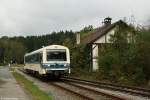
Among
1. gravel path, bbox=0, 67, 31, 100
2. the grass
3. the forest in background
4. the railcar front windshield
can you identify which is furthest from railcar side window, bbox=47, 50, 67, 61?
gravel path, bbox=0, 67, 31, 100

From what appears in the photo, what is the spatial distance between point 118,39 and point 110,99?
20.7 m

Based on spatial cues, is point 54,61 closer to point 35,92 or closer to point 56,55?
point 56,55

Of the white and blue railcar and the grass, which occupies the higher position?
the white and blue railcar

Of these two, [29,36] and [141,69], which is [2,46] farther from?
[141,69]

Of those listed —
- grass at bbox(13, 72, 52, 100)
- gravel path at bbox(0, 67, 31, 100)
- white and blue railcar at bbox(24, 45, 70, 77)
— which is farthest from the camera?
white and blue railcar at bbox(24, 45, 70, 77)

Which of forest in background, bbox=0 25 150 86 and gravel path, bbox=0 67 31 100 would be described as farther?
forest in background, bbox=0 25 150 86

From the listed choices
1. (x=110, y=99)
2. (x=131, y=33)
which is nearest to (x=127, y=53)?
(x=131, y=33)

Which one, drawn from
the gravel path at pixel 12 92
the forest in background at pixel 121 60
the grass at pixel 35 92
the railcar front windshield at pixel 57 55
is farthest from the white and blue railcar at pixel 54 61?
the gravel path at pixel 12 92

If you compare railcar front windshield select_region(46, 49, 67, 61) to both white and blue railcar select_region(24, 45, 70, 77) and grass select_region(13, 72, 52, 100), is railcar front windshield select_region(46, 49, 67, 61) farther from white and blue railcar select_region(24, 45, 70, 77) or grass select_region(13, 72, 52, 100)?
grass select_region(13, 72, 52, 100)

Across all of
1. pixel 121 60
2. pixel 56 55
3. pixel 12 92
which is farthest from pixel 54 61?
pixel 12 92

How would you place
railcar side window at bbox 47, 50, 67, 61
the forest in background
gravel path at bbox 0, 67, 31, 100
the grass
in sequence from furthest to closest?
railcar side window at bbox 47, 50, 67, 61 → the forest in background → the grass → gravel path at bbox 0, 67, 31, 100

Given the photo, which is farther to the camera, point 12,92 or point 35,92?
point 35,92

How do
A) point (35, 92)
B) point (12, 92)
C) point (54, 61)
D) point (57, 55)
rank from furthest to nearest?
1. point (57, 55)
2. point (54, 61)
3. point (35, 92)
4. point (12, 92)

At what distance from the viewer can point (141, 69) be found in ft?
94.2
